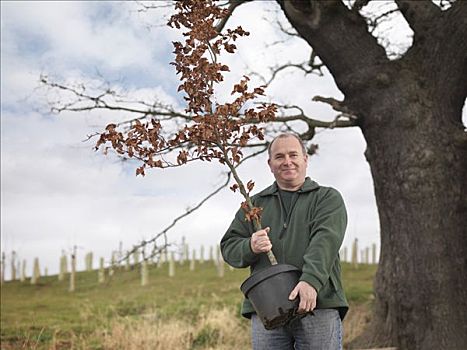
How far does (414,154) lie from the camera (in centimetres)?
618

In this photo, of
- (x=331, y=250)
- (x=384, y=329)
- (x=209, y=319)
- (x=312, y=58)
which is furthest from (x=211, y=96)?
(x=209, y=319)

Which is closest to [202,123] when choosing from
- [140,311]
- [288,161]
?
[288,161]

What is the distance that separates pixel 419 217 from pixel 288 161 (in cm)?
327

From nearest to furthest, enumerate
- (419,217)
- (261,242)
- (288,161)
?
1. (261,242)
2. (288,161)
3. (419,217)

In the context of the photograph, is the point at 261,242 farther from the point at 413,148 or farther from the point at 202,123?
the point at 413,148

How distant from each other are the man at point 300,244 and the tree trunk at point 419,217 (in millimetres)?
3067

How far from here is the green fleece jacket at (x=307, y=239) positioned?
297cm

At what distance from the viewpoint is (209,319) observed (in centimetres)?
927

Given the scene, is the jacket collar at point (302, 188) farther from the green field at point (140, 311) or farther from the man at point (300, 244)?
the green field at point (140, 311)

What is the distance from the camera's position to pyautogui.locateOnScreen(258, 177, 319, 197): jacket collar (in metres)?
3.22

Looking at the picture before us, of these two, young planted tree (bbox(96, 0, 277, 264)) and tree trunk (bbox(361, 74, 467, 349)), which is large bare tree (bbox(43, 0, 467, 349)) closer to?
tree trunk (bbox(361, 74, 467, 349))

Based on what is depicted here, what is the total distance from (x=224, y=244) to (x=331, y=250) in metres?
0.56

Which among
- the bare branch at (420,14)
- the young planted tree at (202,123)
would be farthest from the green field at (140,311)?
the bare branch at (420,14)

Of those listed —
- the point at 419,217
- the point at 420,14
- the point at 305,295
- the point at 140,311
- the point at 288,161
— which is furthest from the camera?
the point at 140,311
